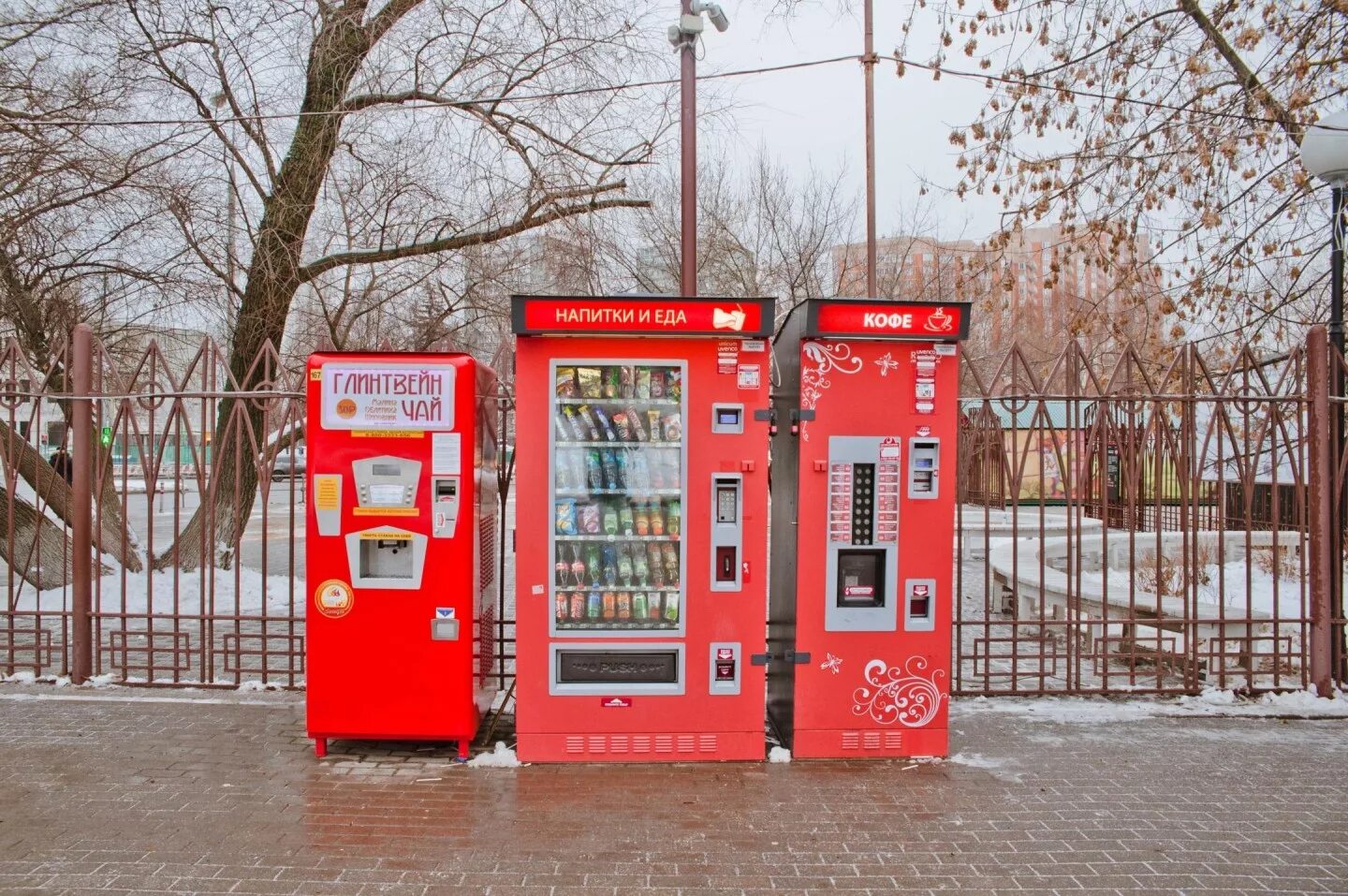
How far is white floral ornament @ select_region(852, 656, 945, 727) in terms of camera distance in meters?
5.15

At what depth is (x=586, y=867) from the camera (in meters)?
3.81

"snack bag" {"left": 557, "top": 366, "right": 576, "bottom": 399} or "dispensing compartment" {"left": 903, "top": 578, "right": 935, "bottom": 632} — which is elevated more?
"snack bag" {"left": 557, "top": 366, "right": 576, "bottom": 399}

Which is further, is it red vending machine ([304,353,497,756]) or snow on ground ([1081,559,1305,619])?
snow on ground ([1081,559,1305,619])

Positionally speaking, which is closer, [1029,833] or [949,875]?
[949,875]

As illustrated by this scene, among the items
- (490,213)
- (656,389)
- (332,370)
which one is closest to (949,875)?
(656,389)

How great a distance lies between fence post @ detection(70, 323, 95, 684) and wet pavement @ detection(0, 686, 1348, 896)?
722 mm

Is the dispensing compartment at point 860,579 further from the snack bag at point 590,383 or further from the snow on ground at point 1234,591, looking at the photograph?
the snow on ground at point 1234,591

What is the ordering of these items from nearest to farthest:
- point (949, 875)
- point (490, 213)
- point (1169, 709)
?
point (949, 875), point (1169, 709), point (490, 213)

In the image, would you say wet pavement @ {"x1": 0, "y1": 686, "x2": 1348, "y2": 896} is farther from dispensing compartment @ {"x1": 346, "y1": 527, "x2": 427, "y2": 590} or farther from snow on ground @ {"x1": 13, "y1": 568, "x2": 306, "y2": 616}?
snow on ground @ {"x1": 13, "y1": 568, "x2": 306, "y2": 616}

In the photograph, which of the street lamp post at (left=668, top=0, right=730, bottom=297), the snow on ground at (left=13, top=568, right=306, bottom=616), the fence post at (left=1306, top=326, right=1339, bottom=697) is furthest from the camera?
the snow on ground at (left=13, top=568, right=306, bottom=616)

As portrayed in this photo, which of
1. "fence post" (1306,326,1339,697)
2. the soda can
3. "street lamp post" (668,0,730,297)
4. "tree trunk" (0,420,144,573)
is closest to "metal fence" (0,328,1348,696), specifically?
"fence post" (1306,326,1339,697)

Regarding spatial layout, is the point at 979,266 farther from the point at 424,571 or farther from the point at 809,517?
the point at 424,571

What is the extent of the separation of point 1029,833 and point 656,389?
10.4 feet

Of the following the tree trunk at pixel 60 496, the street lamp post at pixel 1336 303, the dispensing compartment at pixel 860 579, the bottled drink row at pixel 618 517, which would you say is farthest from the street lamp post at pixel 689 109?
the tree trunk at pixel 60 496
